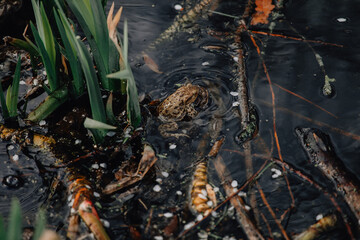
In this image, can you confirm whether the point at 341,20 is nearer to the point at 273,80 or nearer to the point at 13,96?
the point at 273,80

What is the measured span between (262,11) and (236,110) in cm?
147

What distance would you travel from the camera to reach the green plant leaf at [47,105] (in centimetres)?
295

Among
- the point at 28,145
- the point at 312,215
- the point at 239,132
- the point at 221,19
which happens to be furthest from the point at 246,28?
the point at 28,145

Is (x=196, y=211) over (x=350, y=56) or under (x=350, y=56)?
under

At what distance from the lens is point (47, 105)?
117 inches

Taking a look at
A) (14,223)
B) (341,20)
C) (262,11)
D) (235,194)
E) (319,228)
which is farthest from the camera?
(262,11)

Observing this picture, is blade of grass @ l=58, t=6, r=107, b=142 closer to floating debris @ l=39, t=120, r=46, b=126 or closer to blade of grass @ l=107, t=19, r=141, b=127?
blade of grass @ l=107, t=19, r=141, b=127

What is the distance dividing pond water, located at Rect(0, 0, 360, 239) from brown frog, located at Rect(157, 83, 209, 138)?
2.6 inches

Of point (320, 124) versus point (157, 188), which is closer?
point (157, 188)

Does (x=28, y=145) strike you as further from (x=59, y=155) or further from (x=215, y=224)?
(x=215, y=224)

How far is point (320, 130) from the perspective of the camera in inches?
111

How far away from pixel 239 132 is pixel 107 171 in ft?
3.61

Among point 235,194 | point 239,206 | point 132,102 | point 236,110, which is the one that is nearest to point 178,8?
point 236,110

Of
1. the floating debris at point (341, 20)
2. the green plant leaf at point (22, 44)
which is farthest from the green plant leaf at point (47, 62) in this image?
the floating debris at point (341, 20)
